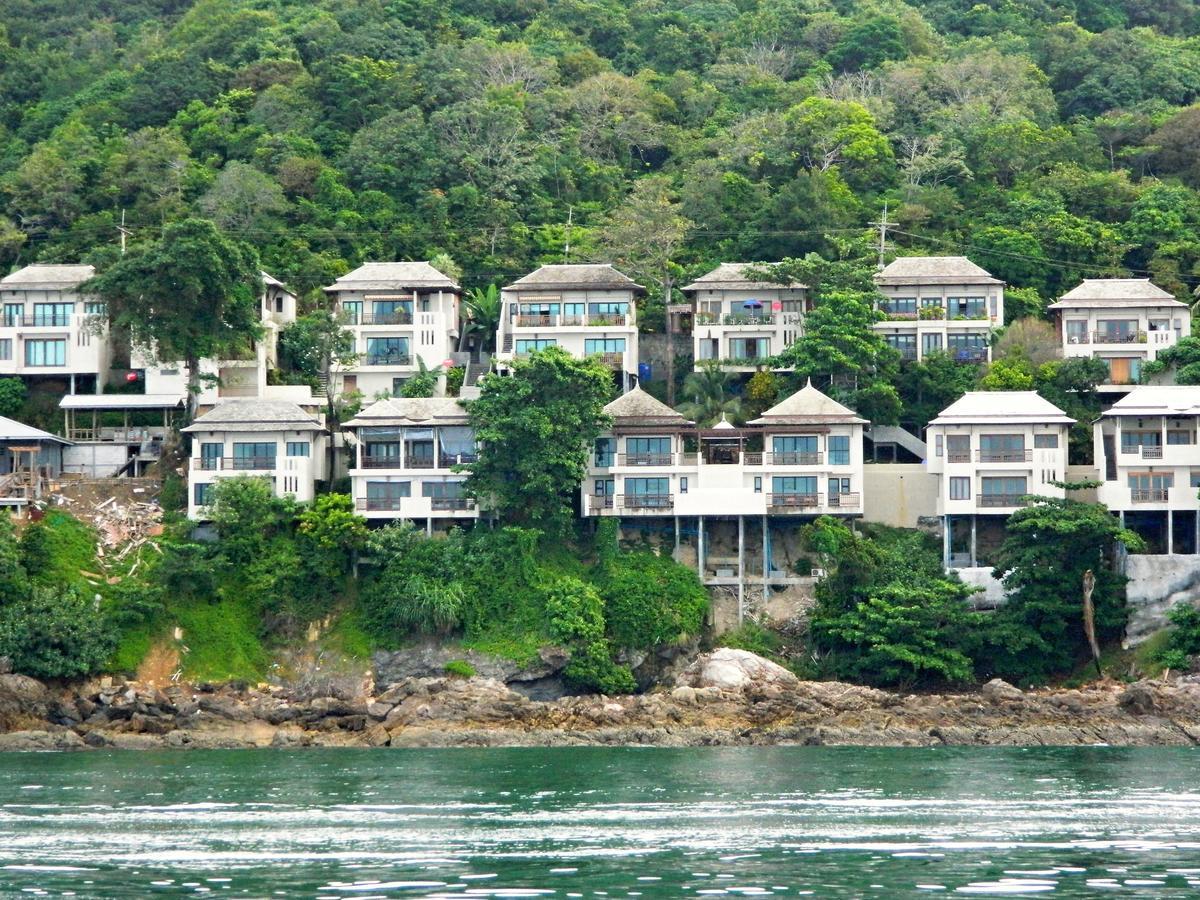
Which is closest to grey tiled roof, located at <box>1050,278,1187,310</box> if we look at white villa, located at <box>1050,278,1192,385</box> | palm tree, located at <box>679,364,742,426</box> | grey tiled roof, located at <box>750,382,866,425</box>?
white villa, located at <box>1050,278,1192,385</box>

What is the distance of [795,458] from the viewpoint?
69.5 metres

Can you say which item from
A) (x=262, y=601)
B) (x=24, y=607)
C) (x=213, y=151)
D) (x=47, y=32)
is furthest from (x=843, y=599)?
(x=47, y=32)

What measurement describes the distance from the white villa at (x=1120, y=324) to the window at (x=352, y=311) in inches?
965

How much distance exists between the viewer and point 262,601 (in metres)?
66.2

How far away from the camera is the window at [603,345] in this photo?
76875 millimetres

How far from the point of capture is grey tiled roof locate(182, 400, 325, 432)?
70.4 meters

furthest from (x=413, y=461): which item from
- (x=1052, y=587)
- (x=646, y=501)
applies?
(x=1052, y=587)

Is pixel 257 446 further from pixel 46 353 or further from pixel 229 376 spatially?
pixel 46 353

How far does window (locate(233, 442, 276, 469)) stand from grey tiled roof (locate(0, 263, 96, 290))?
10828 mm

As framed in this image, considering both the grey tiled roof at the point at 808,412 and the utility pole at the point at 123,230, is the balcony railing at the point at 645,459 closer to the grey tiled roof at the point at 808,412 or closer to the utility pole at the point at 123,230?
the grey tiled roof at the point at 808,412

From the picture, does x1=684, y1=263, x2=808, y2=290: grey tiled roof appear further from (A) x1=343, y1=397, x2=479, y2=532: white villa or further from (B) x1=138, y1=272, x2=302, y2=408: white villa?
(B) x1=138, y1=272, x2=302, y2=408: white villa

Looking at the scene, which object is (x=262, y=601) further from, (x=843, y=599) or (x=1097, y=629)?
(x=1097, y=629)

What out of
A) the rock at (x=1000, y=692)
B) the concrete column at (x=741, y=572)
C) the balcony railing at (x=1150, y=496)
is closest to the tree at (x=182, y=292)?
the concrete column at (x=741, y=572)

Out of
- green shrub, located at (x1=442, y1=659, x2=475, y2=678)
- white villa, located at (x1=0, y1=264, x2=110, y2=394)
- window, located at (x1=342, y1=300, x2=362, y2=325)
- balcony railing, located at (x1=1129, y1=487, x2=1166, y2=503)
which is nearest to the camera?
green shrub, located at (x1=442, y1=659, x2=475, y2=678)
